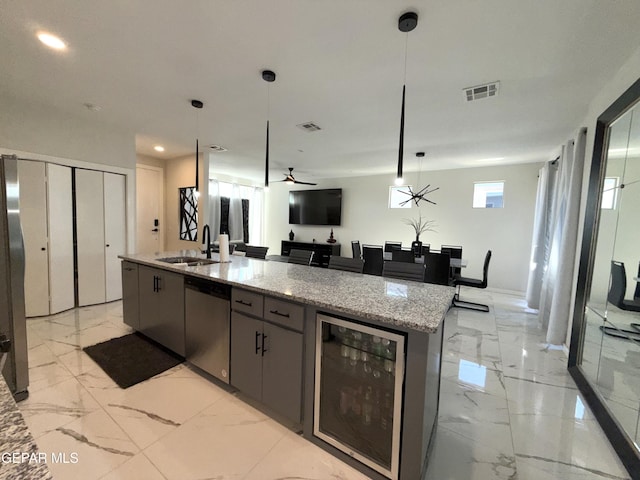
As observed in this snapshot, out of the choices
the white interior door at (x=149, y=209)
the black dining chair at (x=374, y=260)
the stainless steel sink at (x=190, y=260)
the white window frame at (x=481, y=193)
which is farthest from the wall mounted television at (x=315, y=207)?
the stainless steel sink at (x=190, y=260)

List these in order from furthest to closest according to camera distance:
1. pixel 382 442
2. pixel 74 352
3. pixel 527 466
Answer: pixel 74 352, pixel 527 466, pixel 382 442

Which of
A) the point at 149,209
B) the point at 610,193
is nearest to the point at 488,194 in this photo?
the point at 610,193

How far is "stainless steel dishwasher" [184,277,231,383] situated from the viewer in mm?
2094

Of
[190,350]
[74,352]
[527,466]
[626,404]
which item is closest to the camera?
[527,466]

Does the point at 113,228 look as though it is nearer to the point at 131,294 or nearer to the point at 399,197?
the point at 131,294

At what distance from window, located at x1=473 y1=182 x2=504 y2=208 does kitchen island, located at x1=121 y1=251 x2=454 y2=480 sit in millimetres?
4542

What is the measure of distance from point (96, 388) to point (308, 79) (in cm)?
314

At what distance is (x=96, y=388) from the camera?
2133 mm

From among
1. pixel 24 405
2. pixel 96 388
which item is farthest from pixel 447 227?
pixel 24 405

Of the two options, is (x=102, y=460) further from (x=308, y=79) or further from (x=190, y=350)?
(x=308, y=79)

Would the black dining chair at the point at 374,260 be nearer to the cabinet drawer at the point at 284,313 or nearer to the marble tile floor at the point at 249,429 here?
the marble tile floor at the point at 249,429

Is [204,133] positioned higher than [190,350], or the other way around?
[204,133]

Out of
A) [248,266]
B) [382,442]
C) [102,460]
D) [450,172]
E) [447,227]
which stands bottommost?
[102,460]

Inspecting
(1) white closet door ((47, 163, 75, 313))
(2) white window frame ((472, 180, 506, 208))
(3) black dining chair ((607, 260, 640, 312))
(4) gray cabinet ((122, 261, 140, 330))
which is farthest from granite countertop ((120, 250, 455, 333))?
(2) white window frame ((472, 180, 506, 208))
